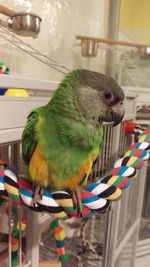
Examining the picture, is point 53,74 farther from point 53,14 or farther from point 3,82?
point 3,82

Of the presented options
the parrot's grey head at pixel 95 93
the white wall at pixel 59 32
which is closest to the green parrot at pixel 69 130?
the parrot's grey head at pixel 95 93

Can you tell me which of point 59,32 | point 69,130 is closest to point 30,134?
point 69,130

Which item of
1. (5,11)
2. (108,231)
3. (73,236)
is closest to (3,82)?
(5,11)

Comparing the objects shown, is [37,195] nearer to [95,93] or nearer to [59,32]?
[95,93]

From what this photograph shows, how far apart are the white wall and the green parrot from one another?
628mm

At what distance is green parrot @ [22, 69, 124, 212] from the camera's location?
448 millimetres

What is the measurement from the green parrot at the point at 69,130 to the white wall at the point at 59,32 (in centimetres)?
63

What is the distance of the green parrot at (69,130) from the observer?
1.47 feet

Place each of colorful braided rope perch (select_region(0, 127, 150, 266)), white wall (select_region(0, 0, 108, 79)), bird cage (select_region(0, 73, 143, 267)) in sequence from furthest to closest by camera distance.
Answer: white wall (select_region(0, 0, 108, 79)) < bird cage (select_region(0, 73, 143, 267)) < colorful braided rope perch (select_region(0, 127, 150, 266))

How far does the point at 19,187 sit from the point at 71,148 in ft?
0.38

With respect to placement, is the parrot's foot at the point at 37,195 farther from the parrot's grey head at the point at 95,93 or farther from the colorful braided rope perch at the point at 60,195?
the parrot's grey head at the point at 95,93

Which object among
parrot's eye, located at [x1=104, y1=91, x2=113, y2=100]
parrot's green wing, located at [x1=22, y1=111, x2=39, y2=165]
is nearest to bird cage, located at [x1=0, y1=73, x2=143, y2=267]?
parrot's green wing, located at [x1=22, y1=111, x2=39, y2=165]

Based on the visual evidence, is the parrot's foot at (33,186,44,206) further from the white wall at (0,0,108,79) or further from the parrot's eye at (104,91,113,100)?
the white wall at (0,0,108,79)

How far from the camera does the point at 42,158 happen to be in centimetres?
45
